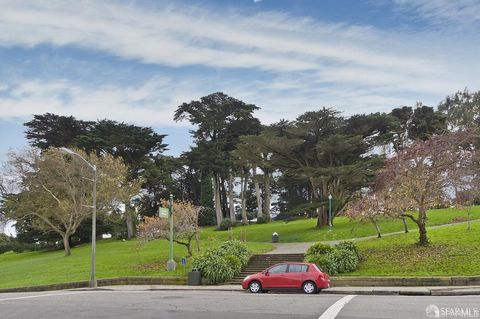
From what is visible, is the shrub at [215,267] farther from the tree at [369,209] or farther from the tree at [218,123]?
the tree at [218,123]

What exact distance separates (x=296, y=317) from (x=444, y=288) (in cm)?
1289

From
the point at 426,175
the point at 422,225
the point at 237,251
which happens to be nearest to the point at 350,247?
the point at 422,225

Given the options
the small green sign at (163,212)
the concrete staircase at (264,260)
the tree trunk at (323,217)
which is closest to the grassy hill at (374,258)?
the tree trunk at (323,217)

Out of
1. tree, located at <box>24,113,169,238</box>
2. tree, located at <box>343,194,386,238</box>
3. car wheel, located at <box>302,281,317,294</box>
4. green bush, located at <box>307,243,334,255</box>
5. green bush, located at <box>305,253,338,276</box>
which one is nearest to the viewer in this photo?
car wheel, located at <box>302,281,317,294</box>

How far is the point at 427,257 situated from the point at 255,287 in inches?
418

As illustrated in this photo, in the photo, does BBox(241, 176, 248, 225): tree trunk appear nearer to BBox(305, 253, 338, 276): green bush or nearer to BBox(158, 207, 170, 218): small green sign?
BBox(158, 207, 170, 218): small green sign

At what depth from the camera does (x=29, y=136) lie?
65.8 metres

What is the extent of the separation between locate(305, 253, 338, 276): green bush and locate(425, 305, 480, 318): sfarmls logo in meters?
14.3

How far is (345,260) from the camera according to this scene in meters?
27.7

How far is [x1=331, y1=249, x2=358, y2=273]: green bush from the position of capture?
27.5 meters

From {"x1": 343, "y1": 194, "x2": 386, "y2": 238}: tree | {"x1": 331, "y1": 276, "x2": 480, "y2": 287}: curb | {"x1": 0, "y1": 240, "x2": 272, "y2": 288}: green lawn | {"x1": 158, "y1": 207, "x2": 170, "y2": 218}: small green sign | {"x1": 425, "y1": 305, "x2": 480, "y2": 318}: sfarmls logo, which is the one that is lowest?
{"x1": 331, "y1": 276, "x2": 480, "y2": 287}: curb

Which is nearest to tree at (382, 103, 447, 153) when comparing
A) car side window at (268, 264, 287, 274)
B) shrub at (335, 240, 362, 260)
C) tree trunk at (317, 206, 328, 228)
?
tree trunk at (317, 206, 328, 228)

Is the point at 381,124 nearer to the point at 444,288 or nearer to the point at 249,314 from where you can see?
the point at 444,288

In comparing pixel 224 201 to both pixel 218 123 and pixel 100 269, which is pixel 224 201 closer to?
pixel 218 123
